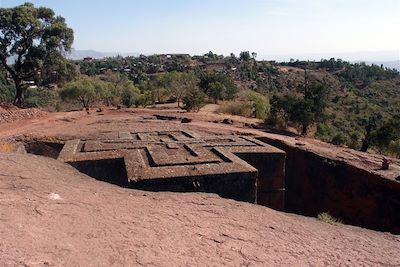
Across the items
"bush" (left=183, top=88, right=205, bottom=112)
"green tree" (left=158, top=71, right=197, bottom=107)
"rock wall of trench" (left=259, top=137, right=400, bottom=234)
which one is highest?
"green tree" (left=158, top=71, right=197, bottom=107)

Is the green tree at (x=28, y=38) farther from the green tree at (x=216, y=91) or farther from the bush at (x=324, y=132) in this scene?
the bush at (x=324, y=132)

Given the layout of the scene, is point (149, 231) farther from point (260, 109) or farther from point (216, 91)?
point (216, 91)

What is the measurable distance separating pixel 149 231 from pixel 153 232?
50 millimetres

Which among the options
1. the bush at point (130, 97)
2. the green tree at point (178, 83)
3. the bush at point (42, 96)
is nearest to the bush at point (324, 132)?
the green tree at point (178, 83)

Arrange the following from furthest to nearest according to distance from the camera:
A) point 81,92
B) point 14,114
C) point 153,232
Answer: point 81,92 → point 14,114 → point 153,232

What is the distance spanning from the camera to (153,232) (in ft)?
13.8

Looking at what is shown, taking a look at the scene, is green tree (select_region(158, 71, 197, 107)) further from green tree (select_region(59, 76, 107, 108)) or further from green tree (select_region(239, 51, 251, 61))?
green tree (select_region(239, 51, 251, 61))

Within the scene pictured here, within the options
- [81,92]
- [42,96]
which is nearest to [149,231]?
[81,92]

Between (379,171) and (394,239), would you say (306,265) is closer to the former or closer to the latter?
(394,239)

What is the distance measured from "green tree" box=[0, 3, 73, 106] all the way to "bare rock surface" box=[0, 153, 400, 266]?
50.5 ft

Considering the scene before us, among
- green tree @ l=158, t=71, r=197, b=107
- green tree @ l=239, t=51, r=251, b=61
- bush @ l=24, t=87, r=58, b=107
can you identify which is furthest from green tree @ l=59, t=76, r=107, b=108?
green tree @ l=239, t=51, r=251, b=61

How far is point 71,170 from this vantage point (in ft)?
23.6

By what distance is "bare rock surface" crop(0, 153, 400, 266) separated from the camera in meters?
3.58

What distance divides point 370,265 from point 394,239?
136cm
